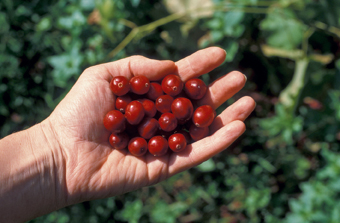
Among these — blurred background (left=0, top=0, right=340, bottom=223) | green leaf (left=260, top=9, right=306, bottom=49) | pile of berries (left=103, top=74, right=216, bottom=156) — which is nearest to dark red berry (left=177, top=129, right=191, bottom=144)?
pile of berries (left=103, top=74, right=216, bottom=156)

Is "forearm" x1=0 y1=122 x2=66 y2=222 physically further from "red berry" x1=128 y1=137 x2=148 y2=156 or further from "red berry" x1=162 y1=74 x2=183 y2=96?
"red berry" x1=162 y1=74 x2=183 y2=96

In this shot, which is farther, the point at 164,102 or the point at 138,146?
the point at 164,102

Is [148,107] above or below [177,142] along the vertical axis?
above

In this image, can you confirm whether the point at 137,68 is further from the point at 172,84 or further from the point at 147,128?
the point at 147,128

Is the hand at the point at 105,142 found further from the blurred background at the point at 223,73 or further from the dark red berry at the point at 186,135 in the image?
the blurred background at the point at 223,73

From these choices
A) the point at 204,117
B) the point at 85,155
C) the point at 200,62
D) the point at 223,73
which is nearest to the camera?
the point at 85,155

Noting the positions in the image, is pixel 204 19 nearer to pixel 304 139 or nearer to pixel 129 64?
pixel 129 64

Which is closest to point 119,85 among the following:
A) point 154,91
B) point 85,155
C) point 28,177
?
point 154,91

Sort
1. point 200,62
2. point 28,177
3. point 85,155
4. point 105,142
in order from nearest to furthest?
point 28,177, point 85,155, point 105,142, point 200,62
